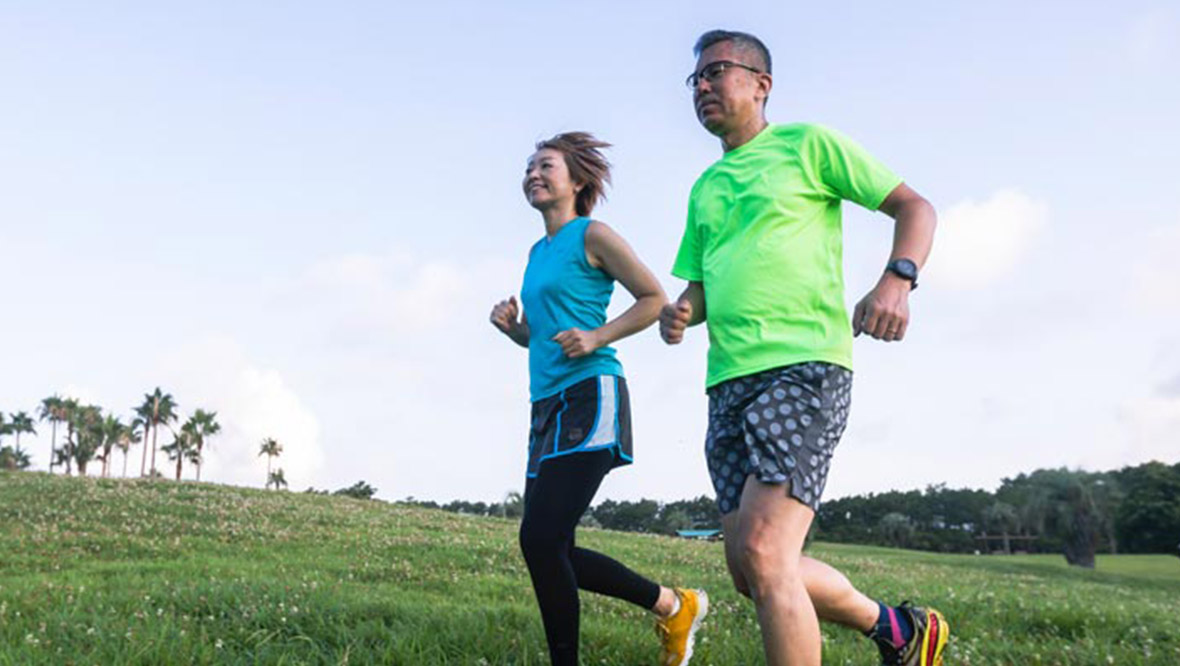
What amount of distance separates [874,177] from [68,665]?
4523mm

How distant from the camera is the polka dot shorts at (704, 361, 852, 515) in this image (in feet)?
11.1

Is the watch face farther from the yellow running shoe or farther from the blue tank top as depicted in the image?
the yellow running shoe

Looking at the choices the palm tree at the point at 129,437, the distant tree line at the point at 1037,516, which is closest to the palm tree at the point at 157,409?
the palm tree at the point at 129,437

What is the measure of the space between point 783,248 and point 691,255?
2.00 ft

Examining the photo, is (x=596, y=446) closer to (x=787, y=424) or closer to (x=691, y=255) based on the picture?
(x=691, y=255)

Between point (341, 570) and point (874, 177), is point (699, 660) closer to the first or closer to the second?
point (874, 177)

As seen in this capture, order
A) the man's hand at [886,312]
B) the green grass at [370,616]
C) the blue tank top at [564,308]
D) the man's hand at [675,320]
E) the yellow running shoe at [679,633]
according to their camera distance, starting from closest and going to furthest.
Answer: the man's hand at [886,312], the man's hand at [675,320], the blue tank top at [564,308], the yellow running shoe at [679,633], the green grass at [370,616]

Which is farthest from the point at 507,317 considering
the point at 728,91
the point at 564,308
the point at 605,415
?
the point at 728,91

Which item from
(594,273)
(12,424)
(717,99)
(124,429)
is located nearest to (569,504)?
(594,273)

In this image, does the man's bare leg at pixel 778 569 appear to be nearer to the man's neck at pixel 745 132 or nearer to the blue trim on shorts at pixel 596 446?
the blue trim on shorts at pixel 596 446

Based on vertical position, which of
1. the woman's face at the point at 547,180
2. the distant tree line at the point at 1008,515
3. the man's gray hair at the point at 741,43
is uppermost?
the man's gray hair at the point at 741,43

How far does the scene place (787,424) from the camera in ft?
11.2

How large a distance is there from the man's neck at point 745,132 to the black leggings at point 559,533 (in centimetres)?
160

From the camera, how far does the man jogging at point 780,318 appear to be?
338 centimetres
